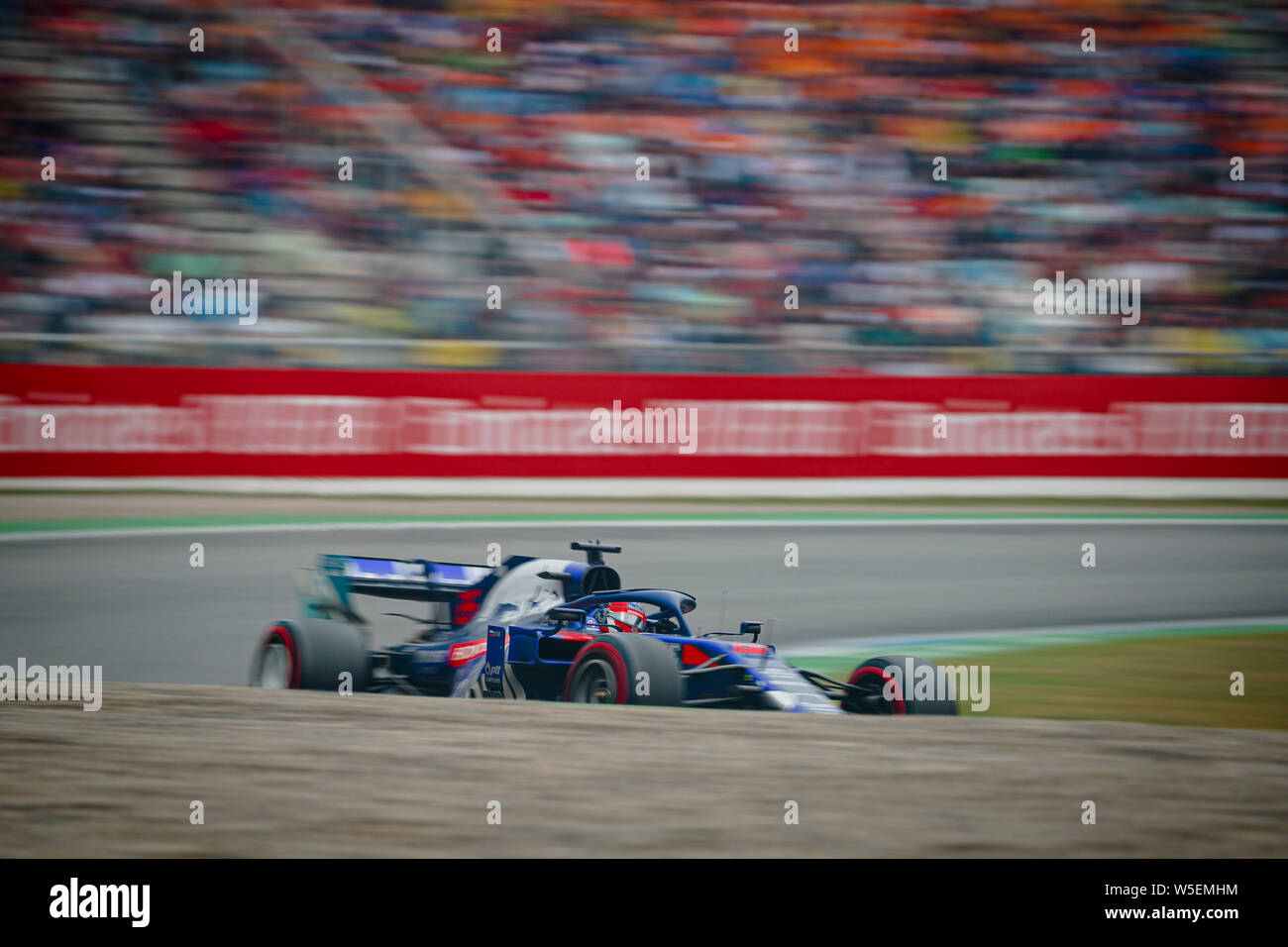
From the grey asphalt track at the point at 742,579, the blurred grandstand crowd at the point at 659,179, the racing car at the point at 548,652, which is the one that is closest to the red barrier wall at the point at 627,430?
the blurred grandstand crowd at the point at 659,179

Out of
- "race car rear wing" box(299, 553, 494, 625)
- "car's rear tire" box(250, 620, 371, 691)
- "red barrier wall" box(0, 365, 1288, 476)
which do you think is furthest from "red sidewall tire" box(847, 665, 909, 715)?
"red barrier wall" box(0, 365, 1288, 476)

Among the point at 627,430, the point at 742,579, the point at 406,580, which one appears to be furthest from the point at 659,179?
the point at 406,580

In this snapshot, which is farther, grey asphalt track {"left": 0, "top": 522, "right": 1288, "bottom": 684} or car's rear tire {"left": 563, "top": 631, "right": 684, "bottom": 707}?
grey asphalt track {"left": 0, "top": 522, "right": 1288, "bottom": 684}

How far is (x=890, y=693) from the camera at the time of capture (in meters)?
5.59

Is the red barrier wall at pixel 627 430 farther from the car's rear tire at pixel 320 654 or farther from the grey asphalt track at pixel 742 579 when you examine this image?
the car's rear tire at pixel 320 654

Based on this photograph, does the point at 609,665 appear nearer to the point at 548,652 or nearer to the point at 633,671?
the point at 633,671

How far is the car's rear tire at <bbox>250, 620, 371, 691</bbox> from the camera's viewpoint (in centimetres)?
608

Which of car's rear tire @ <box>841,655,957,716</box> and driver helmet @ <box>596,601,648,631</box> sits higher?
driver helmet @ <box>596,601,648,631</box>

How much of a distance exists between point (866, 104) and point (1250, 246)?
397 cm

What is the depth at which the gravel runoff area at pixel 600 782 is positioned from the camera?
3.74 meters

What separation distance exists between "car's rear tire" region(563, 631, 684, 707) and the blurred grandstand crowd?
23.2 feet

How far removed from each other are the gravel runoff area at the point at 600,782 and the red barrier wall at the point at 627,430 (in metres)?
6.49

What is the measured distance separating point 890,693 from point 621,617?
1150mm

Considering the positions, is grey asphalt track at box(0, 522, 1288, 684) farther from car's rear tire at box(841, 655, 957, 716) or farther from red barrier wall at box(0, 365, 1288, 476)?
car's rear tire at box(841, 655, 957, 716)
